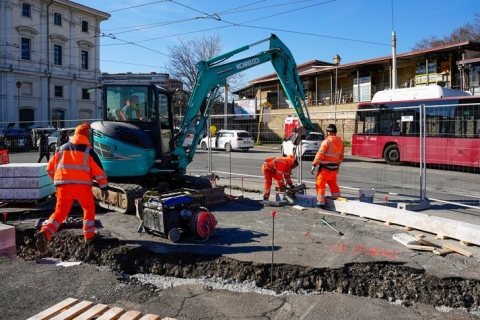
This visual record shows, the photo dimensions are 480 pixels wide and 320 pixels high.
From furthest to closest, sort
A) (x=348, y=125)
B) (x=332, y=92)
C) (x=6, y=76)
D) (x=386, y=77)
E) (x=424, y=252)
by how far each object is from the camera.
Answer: (x=6, y=76) < (x=332, y=92) < (x=386, y=77) < (x=348, y=125) < (x=424, y=252)

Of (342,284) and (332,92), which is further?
(332,92)

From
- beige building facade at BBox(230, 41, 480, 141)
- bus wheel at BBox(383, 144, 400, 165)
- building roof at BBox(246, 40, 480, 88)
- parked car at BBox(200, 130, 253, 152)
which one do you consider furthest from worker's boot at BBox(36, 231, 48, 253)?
building roof at BBox(246, 40, 480, 88)

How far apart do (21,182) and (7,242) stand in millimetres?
3570

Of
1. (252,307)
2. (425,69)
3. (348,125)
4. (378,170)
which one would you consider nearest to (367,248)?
(252,307)

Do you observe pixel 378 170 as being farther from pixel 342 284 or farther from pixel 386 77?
pixel 386 77

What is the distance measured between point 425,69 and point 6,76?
3894 cm

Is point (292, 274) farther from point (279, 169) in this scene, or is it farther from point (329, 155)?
point (279, 169)

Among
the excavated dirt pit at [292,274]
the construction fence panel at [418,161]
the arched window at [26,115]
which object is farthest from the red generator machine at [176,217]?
the arched window at [26,115]

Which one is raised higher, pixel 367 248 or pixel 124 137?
pixel 124 137

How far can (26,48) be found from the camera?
1751 inches

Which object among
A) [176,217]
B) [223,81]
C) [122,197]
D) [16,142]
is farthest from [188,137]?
[16,142]

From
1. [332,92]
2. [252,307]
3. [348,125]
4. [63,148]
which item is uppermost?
[332,92]

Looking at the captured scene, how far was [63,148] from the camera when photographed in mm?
6391

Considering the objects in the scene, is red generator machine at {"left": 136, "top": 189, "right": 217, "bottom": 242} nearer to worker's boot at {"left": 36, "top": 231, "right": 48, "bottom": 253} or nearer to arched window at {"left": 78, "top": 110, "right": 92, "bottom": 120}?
worker's boot at {"left": 36, "top": 231, "right": 48, "bottom": 253}
